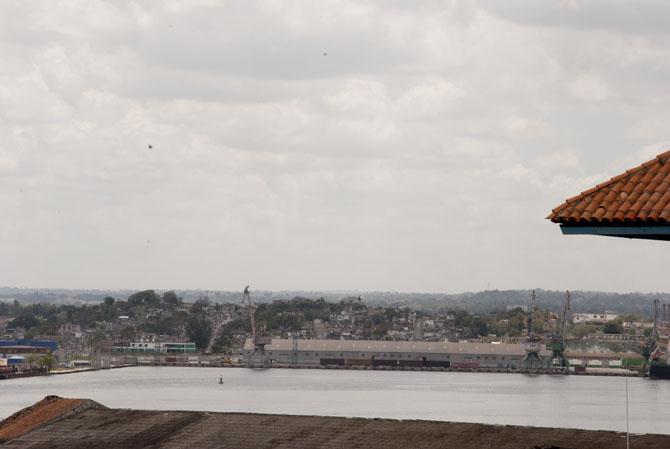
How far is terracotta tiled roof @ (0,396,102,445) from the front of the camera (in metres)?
37.9

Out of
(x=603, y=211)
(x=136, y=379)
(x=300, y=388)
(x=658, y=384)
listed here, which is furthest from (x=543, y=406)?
(x=603, y=211)

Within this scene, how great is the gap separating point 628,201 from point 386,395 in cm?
13056

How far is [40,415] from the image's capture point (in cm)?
3947

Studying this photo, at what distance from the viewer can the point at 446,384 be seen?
172000mm

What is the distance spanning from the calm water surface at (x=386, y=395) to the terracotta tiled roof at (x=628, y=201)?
80.2 metres

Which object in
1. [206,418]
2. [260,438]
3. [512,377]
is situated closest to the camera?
[260,438]

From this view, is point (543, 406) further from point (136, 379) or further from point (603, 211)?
point (603, 211)

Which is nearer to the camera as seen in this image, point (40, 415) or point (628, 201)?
point (628, 201)

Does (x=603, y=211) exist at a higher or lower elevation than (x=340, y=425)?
higher

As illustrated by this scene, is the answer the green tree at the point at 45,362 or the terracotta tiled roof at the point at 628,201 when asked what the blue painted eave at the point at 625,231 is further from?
the green tree at the point at 45,362

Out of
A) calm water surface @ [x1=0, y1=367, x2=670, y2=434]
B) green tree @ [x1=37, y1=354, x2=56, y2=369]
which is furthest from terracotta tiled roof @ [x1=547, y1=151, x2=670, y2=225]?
green tree @ [x1=37, y1=354, x2=56, y2=369]

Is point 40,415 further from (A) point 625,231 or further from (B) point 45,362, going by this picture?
(B) point 45,362

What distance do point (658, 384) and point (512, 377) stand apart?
24897 millimetres

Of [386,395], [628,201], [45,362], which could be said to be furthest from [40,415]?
[45,362]
